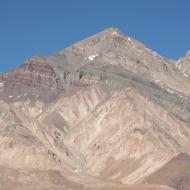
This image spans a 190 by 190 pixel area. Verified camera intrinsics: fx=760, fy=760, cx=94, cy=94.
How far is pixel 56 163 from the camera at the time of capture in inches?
5679

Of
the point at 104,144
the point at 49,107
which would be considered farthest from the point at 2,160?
the point at 49,107

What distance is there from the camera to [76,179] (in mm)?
134000

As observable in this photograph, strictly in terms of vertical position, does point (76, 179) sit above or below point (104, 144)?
below

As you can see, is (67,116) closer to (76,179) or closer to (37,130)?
(37,130)

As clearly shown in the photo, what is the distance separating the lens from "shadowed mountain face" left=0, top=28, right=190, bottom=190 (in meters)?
136

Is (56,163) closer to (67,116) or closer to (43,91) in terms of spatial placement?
(67,116)

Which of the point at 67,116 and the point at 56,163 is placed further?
the point at 67,116

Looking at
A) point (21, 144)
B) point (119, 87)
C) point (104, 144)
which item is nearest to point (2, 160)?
point (21, 144)

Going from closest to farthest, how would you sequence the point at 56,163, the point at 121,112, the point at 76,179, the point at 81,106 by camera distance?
the point at 76,179 < the point at 56,163 < the point at 121,112 < the point at 81,106

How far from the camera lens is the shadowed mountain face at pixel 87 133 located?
136 m

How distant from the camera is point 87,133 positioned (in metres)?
169

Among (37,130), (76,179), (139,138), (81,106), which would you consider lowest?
(76,179)

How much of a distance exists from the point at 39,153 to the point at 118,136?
77.5 ft

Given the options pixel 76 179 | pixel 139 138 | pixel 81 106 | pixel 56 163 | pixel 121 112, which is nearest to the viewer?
pixel 76 179
